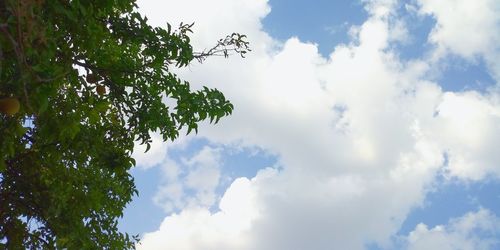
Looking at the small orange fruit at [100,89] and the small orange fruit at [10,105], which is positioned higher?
the small orange fruit at [100,89]

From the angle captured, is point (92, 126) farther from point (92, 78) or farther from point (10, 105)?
point (10, 105)

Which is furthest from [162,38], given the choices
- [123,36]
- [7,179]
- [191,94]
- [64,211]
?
[7,179]

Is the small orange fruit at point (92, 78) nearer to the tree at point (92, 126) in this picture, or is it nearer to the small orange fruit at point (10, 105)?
the tree at point (92, 126)

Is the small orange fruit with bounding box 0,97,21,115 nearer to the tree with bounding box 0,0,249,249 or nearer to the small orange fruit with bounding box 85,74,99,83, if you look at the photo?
the tree with bounding box 0,0,249,249

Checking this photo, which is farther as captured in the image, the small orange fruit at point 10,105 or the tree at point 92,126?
the tree at point 92,126

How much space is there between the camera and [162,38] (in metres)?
6.86

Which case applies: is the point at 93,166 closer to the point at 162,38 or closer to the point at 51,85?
the point at 162,38

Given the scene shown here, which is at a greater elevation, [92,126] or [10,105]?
[92,126]

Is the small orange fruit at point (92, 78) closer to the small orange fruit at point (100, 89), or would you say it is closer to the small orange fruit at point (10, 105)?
the small orange fruit at point (100, 89)

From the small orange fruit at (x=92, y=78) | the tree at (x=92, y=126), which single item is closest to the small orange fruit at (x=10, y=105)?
the tree at (x=92, y=126)

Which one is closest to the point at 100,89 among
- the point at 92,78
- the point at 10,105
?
the point at 92,78

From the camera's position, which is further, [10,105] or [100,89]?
[100,89]

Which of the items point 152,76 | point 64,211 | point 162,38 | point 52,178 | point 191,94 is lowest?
point 64,211

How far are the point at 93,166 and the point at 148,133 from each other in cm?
128
